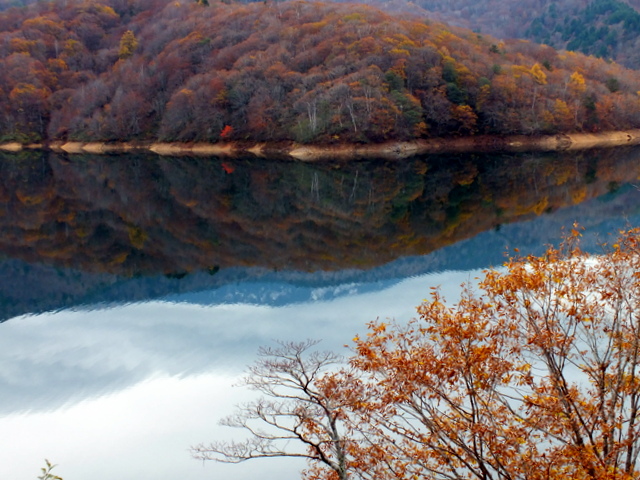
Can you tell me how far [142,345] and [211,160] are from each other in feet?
200

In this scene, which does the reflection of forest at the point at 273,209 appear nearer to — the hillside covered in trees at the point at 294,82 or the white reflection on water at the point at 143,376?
the white reflection on water at the point at 143,376

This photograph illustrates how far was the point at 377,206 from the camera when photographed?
40.1m

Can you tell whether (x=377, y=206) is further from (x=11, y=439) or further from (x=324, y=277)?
(x=11, y=439)

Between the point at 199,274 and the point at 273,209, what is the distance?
523 inches

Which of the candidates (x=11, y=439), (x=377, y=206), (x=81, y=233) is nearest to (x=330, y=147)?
(x=377, y=206)

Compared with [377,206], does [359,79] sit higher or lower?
higher

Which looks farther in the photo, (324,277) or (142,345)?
(324,277)

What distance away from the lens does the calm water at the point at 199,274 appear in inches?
600

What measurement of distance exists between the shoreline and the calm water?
2315 cm

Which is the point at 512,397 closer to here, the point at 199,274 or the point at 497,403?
the point at 497,403

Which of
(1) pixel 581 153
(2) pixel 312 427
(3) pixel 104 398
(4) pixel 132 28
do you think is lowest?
(2) pixel 312 427

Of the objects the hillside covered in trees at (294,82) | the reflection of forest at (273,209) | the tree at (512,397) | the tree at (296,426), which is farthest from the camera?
the hillside covered in trees at (294,82)

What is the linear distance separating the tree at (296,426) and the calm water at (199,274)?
40 cm

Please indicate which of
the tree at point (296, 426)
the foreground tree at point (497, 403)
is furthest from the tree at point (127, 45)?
the foreground tree at point (497, 403)
